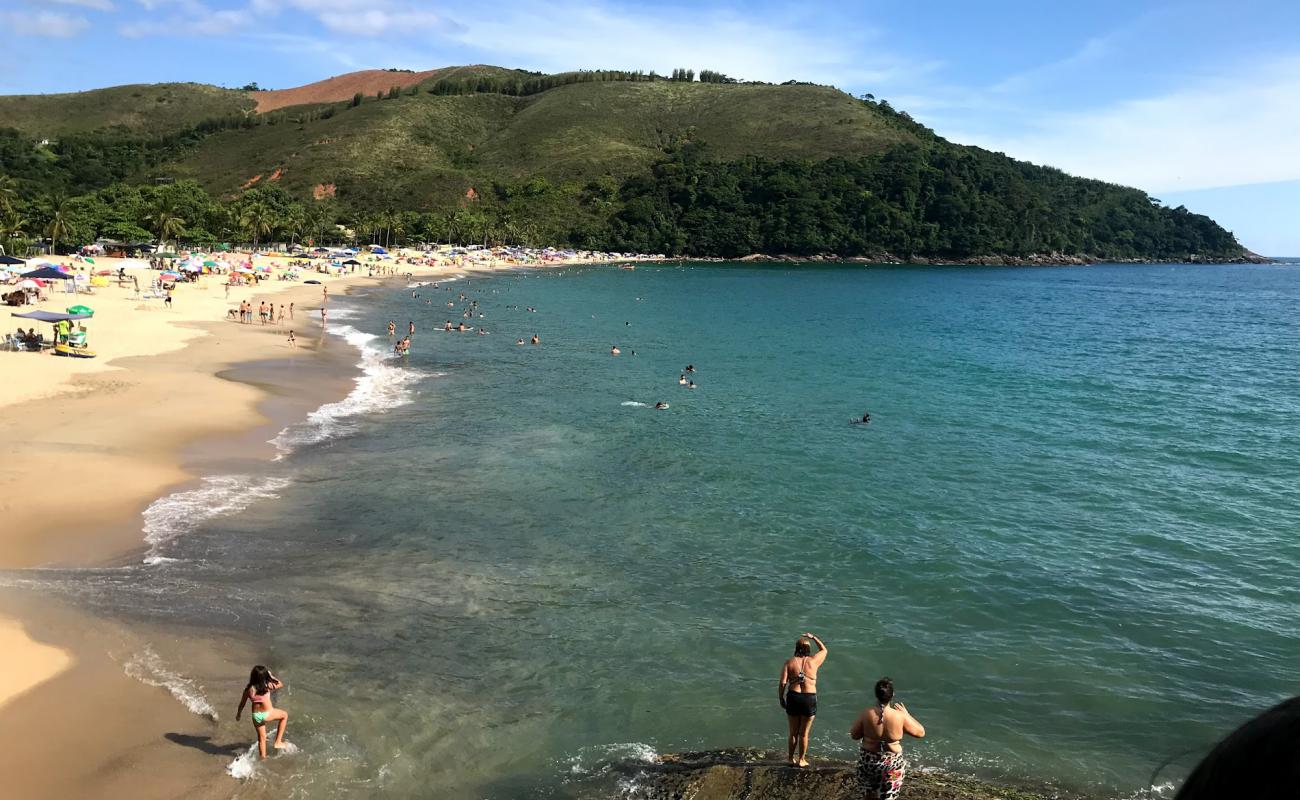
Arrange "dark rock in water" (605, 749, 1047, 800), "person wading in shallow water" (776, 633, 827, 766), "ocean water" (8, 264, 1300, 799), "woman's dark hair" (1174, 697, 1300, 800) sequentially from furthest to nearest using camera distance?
"ocean water" (8, 264, 1300, 799), "person wading in shallow water" (776, 633, 827, 766), "dark rock in water" (605, 749, 1047, 800), "woman's dark hair" (1174, 697, 1300, 800)

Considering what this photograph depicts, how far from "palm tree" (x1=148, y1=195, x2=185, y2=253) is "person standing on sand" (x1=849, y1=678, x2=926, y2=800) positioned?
93.8 metres

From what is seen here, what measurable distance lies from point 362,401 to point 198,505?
12941 millimetres

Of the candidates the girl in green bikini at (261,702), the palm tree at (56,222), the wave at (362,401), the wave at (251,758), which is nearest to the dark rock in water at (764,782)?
the wave at (251,758)

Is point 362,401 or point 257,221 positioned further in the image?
point 257,221

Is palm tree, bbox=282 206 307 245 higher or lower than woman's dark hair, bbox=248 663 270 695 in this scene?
higher

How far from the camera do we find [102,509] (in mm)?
18188

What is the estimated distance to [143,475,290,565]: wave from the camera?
17.1 meters

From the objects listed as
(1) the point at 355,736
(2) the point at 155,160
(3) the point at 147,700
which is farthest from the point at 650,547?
(2) the point at 155,160

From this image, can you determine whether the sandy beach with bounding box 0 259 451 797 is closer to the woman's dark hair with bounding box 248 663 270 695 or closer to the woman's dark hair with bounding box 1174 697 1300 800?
the woman's dark hair with bounding box 248 663 270 695

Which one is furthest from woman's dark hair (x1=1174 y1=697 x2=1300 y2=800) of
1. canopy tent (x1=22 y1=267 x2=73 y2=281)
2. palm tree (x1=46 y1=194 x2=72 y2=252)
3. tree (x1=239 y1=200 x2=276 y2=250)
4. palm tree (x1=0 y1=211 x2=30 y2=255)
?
tree (x1=239 y1=200 x2=276 y2=250)

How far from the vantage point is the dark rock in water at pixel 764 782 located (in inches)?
361

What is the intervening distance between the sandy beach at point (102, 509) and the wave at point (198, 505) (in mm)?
389

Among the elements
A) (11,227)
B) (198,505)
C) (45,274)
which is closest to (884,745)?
(198,505)

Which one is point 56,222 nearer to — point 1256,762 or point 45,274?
point 45,274
